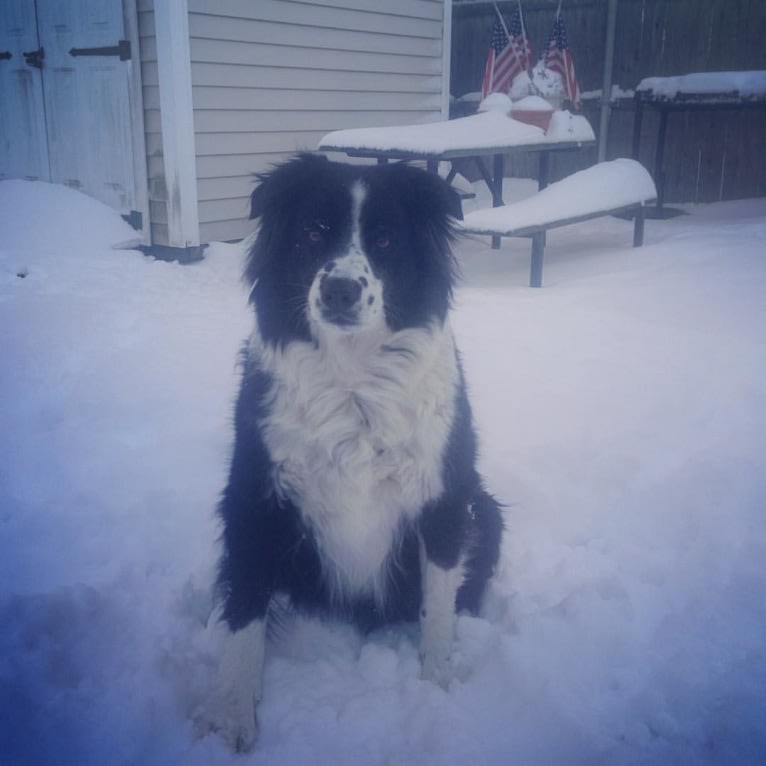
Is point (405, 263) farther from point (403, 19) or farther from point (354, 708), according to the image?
point (403, 19)

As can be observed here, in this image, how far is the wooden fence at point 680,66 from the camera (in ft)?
30.3

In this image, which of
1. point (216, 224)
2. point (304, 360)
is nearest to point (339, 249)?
point (304, 360)

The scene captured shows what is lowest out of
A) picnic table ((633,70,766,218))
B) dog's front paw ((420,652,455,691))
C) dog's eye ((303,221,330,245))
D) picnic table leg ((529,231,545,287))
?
dog's front paw ((420,652,455,691))

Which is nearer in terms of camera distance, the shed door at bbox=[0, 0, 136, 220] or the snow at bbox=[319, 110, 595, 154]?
the snow at bbox=[319, 110, 595, 154]

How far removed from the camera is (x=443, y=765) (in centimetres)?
160

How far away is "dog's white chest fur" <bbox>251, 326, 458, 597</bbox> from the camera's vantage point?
1.83m

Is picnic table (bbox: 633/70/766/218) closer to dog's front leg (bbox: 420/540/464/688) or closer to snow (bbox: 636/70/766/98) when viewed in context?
snow (bbox: 636/70/766/98)

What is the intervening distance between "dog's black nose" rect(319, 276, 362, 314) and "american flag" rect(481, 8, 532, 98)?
284 inches

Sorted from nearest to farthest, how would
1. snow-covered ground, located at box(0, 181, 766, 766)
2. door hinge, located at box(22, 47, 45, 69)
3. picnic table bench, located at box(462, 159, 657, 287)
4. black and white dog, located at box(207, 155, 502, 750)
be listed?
snow-covered ground, located at box(0, 181, 766, 766) → black and white dog, located at box(207, 155, 502, 750) → picnic table bench, located at box(462, 159, 657, 287) → door hinge, located at box(22, 47, 45, 69)

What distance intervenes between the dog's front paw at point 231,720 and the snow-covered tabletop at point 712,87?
331 inches

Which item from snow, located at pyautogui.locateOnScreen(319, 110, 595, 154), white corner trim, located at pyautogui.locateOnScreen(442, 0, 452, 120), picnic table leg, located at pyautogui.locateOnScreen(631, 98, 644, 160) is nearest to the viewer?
snow, located at pyautogui.locateOnScreen(319, 110, 595, 154)

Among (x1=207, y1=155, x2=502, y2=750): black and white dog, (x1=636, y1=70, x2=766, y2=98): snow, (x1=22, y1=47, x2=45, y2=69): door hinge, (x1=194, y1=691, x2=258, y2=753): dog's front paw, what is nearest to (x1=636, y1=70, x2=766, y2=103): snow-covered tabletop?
(x1=636, y1=70, x2=766, y2=98): snow

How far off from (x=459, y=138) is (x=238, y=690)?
5241 millimetres

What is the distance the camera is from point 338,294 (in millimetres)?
1835
